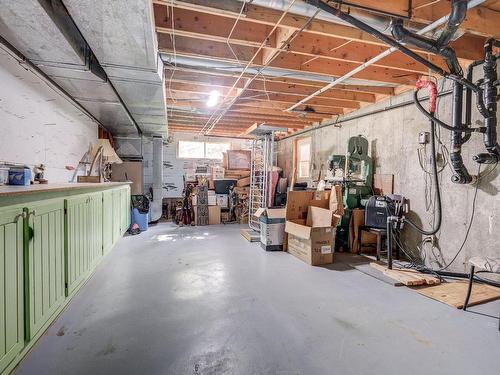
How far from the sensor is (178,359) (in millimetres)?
1678

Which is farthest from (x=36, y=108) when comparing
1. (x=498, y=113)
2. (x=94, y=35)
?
(x=498, y=113)

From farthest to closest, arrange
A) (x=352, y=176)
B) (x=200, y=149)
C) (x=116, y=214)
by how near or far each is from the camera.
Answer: (x=200, y=149), (x=352, y=176), (x=116, y=214)

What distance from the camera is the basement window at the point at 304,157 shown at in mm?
6742

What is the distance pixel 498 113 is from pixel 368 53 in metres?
1.54

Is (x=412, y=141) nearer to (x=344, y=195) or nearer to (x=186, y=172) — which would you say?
(x=344, y=195)

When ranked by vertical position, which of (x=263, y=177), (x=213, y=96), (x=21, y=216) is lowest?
(x=21, y=216)

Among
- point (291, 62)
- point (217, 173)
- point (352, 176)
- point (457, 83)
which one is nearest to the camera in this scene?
point (457, 83)

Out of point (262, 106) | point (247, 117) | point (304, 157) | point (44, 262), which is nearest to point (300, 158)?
point (304, 157)

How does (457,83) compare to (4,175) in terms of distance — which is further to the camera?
(457,83)

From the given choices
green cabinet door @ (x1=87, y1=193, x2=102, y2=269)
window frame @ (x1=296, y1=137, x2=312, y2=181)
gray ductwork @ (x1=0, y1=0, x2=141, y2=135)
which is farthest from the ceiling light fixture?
window frame @ (x1=296, y1=137, x2=312, y2=181)

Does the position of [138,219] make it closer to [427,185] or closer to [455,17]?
[427,185]

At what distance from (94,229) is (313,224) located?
2973 mm

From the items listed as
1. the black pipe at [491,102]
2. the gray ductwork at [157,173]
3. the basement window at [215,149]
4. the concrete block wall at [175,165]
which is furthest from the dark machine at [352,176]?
the basement window at [215,149]

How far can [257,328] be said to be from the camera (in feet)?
6.69
